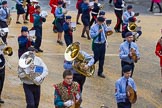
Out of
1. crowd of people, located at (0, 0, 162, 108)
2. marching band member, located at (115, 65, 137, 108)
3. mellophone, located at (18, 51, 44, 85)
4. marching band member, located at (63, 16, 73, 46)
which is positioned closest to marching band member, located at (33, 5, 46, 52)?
crowd of people, located at (0, 0, 162, 108)

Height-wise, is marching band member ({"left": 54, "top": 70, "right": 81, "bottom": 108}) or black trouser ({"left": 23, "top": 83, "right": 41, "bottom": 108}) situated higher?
marching band member ({"left": 54, "top": 70, "right": 81, "bottom": 108})

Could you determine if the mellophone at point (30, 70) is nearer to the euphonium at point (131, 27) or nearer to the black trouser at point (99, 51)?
the black trouser at point (99, 51)

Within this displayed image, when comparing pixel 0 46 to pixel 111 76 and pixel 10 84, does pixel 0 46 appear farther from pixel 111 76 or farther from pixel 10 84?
pixel 111 76

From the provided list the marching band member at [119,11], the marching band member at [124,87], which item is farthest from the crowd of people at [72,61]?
the marching band member at [119,11]

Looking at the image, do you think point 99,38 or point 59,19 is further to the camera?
point 59,19

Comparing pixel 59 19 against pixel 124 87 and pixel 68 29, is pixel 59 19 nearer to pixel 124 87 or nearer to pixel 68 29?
pixel 68 29

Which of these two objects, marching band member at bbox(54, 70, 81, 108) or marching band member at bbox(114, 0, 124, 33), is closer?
marching band member at bbox(54, 70, 81, 108)

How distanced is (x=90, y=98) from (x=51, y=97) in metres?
1.02

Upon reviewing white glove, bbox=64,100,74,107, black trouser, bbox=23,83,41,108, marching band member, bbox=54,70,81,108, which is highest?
marching band member, bbox=54,70,81,108

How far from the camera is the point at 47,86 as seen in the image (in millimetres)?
12828

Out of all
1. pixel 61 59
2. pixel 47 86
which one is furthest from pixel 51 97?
pixel 61 59

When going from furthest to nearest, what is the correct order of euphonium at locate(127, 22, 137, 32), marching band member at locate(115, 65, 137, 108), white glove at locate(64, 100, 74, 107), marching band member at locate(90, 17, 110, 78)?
euphonium at locate(127, 22, 137, 32) → marching band member at locate(90, 17, 110, 78) → marching band member at locate(115, 65, 137, 108) → white glove at locate(64, 100, 74, 107)

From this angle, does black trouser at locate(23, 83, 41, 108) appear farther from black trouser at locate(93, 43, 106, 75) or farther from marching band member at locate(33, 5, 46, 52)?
marching band member at locate(33, 5, 46, 52)

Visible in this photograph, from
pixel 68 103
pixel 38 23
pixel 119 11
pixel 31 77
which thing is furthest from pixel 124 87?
pixel 119 11
